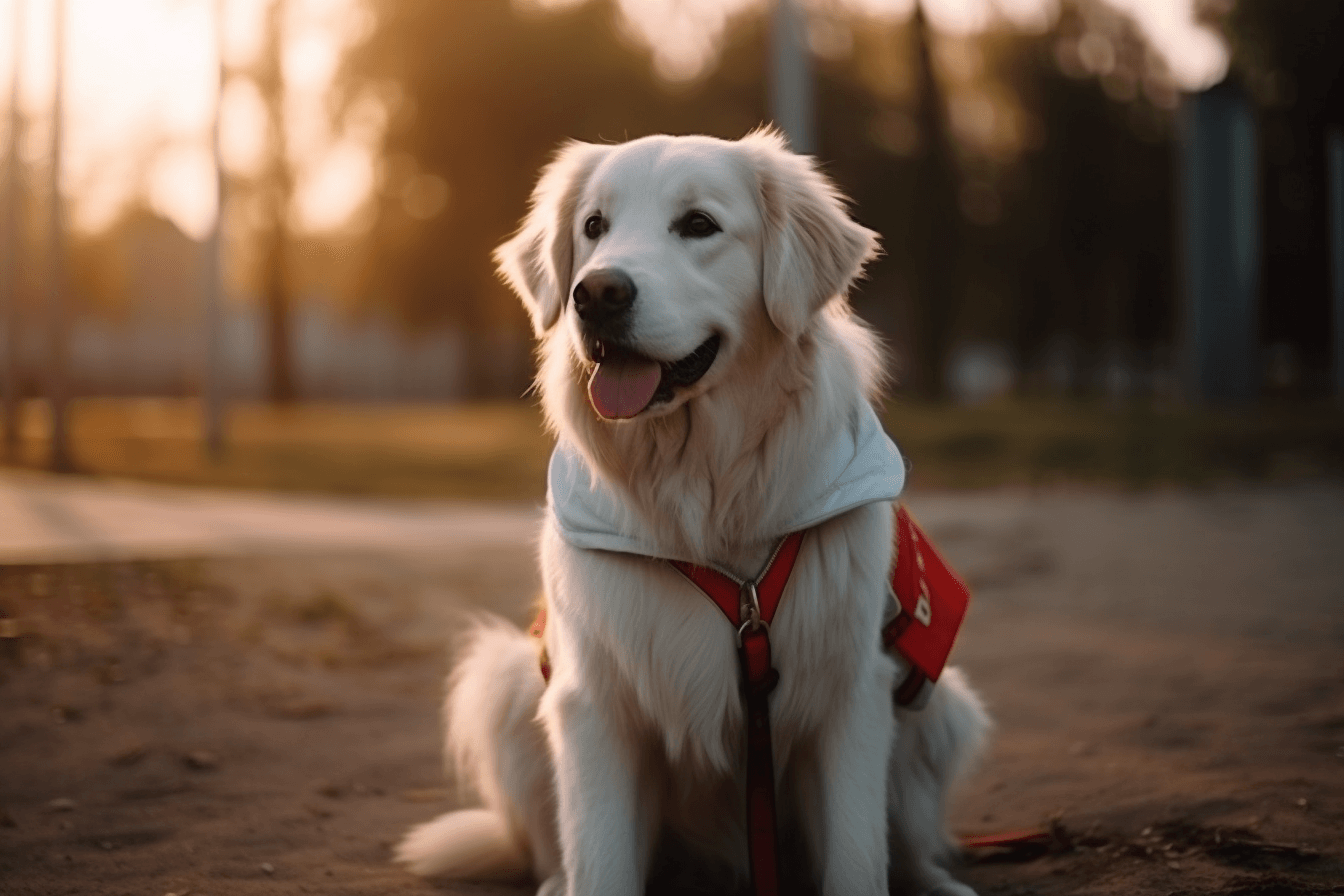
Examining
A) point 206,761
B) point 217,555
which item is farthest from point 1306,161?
point 206,761

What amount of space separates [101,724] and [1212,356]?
19166 millimetres

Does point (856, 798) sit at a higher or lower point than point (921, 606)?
lower

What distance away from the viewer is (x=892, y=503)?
10.8 feet

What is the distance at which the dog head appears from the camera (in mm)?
2879

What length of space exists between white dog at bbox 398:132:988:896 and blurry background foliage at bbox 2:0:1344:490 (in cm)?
1747

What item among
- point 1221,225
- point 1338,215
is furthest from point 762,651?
point 1338,215

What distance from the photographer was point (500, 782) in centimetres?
344

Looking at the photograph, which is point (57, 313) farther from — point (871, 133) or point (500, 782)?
point (871, 133)

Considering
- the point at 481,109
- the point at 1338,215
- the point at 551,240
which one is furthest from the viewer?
the point at 481,109

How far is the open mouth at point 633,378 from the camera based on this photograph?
2893 mm

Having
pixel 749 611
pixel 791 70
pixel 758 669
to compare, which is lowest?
pixel 758 669

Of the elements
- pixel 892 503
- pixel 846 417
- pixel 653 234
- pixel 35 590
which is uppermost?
pixel 653 234

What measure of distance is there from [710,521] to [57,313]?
13.7 meters

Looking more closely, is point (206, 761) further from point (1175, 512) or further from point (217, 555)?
point (1175, 512)
